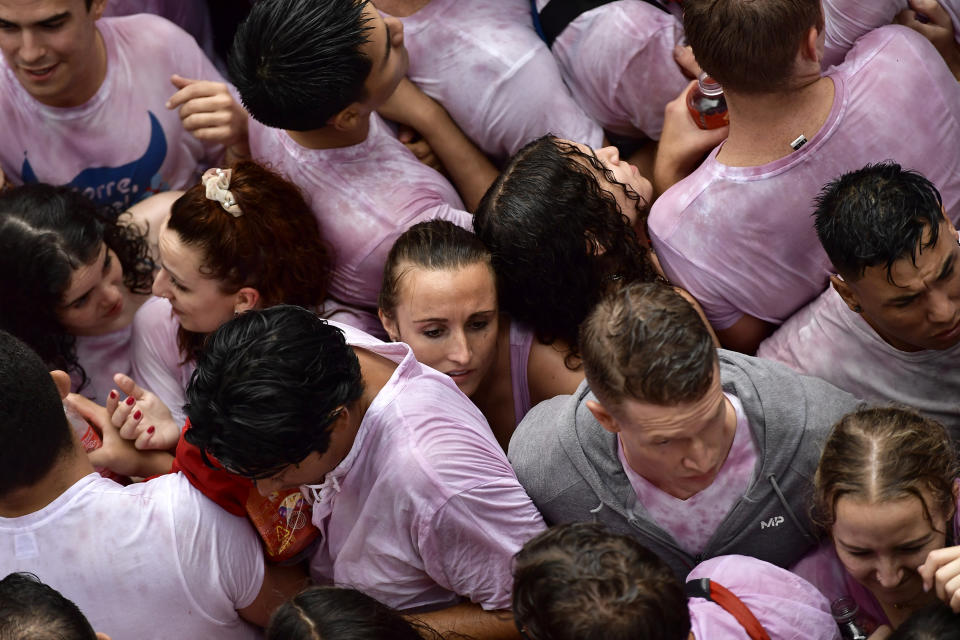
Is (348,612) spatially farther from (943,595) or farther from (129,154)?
(129,154)

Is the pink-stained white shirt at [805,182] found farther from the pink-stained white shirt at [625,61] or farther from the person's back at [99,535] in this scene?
the person's back at [99,535]

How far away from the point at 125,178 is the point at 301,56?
1130mm

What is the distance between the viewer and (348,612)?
2.02 meters

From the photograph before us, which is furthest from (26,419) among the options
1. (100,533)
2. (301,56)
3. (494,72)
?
(494,72)

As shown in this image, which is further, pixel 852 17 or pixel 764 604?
pixel 852 17

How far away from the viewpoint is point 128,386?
9.31 ft

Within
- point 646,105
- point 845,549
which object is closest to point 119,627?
point 845,549

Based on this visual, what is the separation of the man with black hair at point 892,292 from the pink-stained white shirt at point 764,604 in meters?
0.59

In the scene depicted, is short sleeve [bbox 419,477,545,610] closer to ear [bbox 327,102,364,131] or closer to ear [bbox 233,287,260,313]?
ear [bbox 233,287,260,313]

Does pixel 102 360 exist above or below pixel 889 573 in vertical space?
below

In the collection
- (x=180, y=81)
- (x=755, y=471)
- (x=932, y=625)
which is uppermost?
(x=180, y=81)

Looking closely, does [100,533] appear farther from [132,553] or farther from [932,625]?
[932,625]

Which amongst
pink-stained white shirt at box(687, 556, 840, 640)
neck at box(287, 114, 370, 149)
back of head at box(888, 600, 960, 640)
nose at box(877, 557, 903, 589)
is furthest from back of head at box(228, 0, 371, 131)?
back of head at box(888, 600, 960, 640)

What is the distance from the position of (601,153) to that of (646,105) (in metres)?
0.33
